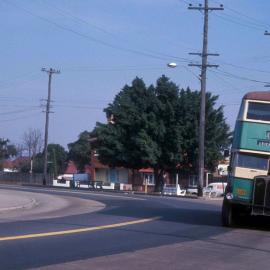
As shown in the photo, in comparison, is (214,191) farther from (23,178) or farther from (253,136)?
(23,178)

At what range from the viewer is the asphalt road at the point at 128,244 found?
43.7 ft

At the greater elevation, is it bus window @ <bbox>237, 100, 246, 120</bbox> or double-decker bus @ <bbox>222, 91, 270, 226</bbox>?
bus window @ <bbox>237, 100, 246, 120</bbox>

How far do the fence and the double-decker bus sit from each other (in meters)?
67.7

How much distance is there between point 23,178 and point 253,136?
75228mm

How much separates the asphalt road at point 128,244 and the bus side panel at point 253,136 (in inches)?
101

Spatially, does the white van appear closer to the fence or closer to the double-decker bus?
the fence

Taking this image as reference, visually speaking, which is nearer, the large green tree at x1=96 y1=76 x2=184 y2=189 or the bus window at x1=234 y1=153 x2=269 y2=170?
the bus window at x1=234 y1=153 x2=269 y2=170

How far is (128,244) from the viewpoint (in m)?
16.4

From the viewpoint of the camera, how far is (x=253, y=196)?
21.7 m

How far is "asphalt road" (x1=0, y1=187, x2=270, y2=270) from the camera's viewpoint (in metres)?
13.3

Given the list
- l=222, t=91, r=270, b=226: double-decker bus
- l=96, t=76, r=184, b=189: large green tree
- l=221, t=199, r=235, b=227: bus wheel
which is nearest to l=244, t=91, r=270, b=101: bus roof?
l=222, t=91, r=270, b=226: double-decker bus

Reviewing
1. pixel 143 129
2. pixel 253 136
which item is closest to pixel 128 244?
pixel 253 136

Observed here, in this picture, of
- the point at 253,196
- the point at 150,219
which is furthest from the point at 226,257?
the point at 150,219

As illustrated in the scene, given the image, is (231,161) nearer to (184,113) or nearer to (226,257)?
(226,257)
